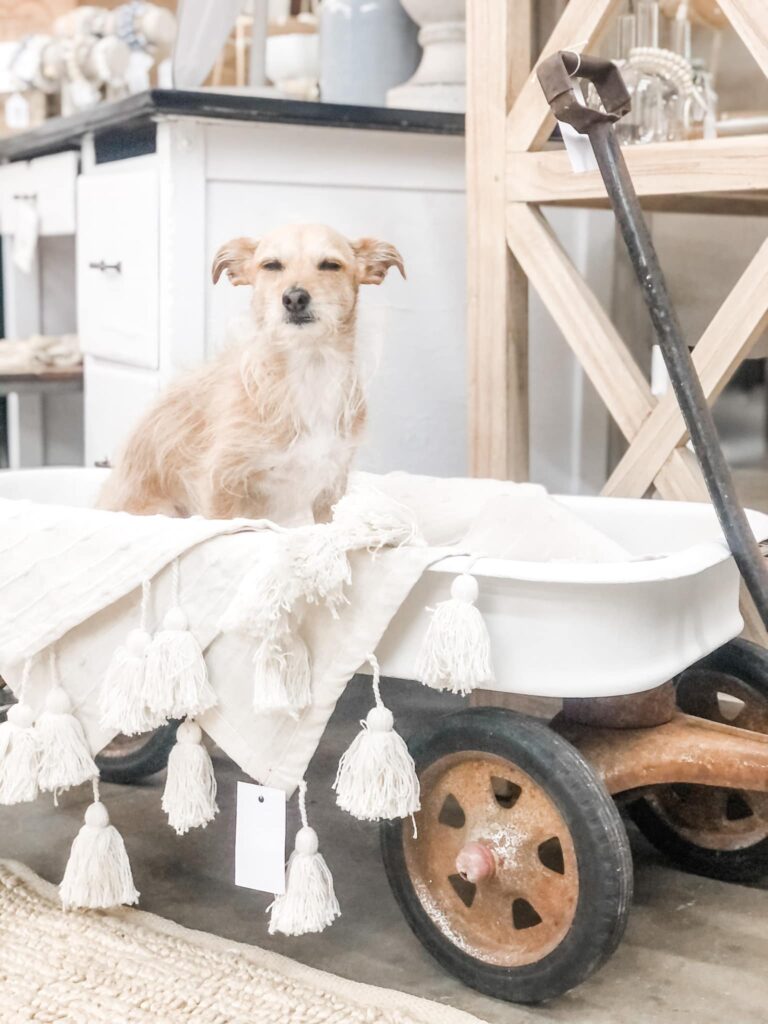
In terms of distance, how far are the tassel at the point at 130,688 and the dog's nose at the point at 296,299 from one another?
0.99 feet

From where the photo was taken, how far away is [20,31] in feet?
11.6

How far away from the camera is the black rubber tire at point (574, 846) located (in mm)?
1030

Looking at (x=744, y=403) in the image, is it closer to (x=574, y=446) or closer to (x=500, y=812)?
(x=574, y=446)

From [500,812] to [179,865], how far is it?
438mm

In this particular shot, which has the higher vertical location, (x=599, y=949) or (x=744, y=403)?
(x=744, y=403)

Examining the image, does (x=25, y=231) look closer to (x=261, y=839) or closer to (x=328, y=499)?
(x=328, y=499)

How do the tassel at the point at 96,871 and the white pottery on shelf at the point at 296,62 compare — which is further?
the white pottery on shelf at the point at 296,62

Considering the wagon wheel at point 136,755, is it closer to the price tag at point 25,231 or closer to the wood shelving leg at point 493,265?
the wood shelving leg at point 493,265

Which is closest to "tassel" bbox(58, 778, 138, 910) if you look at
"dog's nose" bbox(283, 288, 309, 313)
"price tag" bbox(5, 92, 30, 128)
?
"dog's nose" bbox(283, 288, 309, 313)

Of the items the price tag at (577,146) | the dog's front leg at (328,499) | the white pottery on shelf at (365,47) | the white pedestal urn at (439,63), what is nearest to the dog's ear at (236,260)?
the dog's front leg at (328,499)

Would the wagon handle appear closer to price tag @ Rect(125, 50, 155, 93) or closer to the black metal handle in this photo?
the black metal handle

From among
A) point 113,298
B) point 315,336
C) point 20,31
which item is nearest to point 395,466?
point 113,298

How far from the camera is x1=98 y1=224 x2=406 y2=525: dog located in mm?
1252

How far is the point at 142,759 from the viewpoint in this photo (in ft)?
5.21
